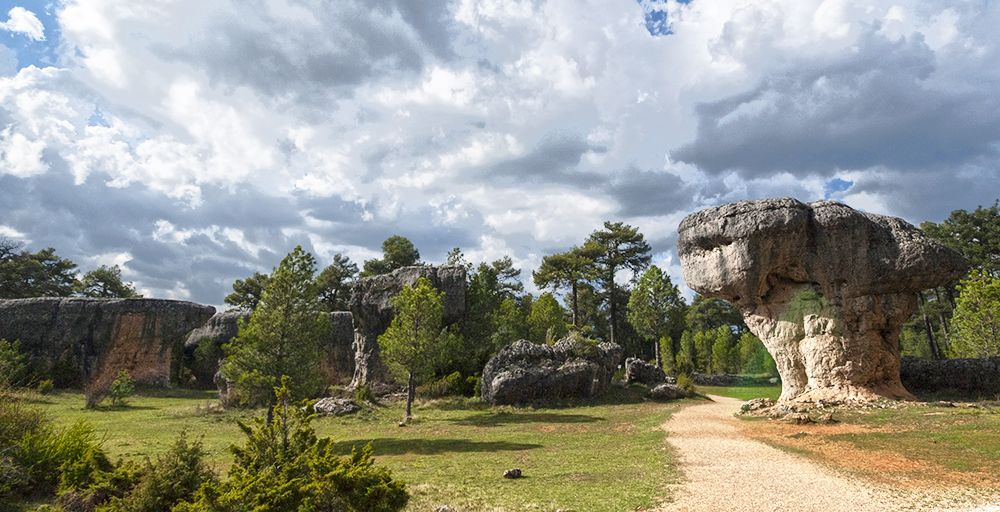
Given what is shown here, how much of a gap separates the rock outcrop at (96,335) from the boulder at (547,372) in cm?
2666

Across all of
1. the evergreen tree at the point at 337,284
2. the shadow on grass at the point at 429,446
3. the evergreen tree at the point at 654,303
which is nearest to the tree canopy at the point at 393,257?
the evergreen tree at the point at 337,284

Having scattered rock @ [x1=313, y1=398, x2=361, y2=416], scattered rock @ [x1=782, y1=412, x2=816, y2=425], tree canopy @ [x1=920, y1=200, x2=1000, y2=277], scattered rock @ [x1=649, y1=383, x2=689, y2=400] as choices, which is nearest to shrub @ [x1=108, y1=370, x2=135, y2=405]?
scattered rock @ [x1=313, y1=398, x2=361, y2=416]

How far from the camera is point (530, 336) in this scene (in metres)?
42.2

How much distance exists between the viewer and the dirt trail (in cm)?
837

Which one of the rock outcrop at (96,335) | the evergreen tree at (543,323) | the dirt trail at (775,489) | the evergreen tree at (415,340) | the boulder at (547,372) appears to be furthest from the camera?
the evergreen tree at (543,323)

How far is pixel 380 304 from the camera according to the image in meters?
32.8

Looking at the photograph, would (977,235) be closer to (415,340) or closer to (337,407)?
(415,340)

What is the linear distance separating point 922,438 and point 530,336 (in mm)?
29647

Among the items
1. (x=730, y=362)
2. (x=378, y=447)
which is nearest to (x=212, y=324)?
(x=378, y=447)

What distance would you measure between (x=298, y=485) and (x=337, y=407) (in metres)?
20.3

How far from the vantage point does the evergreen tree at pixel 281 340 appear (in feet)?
59.8

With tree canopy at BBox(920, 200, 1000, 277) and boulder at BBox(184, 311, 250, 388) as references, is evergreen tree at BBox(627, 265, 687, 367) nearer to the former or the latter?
tree canopy at BBox(920, 200, 1000, 277)

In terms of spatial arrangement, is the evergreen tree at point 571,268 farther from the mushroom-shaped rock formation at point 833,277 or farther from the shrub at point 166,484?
the shrub at point 166,484

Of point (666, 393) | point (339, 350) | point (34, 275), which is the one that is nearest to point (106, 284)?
point (34, 275)
